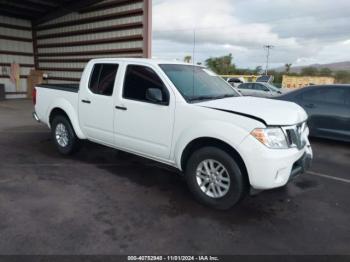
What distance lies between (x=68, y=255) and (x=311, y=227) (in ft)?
8.35

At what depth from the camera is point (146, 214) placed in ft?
Answer: 11.6

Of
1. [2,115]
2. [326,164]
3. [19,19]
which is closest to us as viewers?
[326,164]

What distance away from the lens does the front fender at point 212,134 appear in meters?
3.37

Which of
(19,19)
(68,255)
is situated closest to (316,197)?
(68,255)

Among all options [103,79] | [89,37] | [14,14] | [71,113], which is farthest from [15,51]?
[103,79]

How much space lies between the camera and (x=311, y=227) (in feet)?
10.9

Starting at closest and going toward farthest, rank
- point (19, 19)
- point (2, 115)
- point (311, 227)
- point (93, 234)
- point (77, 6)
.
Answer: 1. point (93, 234)
2. point (311, 227)
3. point (2, 115)
4. point (77, 6)
5. point (19, 19)

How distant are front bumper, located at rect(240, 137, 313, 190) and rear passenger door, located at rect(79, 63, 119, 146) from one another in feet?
7.51

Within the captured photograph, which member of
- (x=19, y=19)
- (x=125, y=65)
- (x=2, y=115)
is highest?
(x=19, y=19)

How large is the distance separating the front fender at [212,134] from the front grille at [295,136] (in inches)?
21.3

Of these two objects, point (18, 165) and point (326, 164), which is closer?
point (18, 165)

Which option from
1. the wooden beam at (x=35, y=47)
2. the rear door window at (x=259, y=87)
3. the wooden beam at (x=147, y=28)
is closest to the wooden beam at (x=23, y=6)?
the wooden beam at (x=35, y=47)

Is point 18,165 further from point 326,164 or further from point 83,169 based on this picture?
point 326,164

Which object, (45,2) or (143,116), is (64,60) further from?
(143,116)
